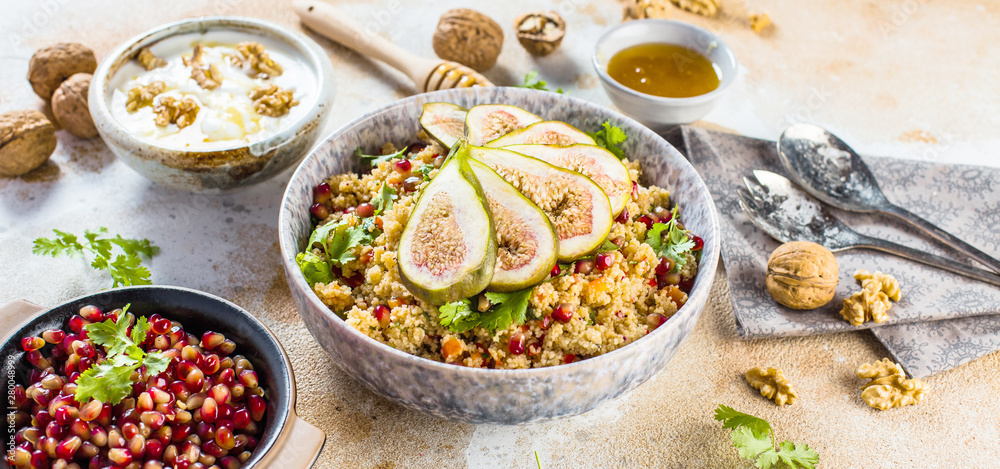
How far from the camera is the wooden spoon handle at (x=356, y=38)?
13.5 feet

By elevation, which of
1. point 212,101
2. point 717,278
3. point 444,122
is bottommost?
point 717,278

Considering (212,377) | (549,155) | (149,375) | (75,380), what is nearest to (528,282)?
(549,155)

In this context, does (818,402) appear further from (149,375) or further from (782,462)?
(149,375)

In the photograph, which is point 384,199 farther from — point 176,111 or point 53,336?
point 176,111

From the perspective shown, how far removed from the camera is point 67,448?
2119 millimetres

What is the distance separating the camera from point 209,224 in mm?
3477

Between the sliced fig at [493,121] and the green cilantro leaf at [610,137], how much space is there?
1.00 feet

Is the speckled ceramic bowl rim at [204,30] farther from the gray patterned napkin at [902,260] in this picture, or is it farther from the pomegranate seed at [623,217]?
the gray patterned napkin at [902,260]

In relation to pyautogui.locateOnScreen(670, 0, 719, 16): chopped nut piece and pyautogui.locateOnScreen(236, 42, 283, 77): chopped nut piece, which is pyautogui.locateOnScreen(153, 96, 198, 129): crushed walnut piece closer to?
pyautogui.locateOnScreen(236, 42, 283, 77): chopped nut piece

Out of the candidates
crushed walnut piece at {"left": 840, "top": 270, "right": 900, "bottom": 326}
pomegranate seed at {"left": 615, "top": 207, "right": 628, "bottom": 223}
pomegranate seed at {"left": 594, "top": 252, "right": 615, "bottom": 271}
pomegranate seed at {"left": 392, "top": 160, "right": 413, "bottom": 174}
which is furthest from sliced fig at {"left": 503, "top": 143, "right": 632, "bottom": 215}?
crushed walnut piece at {"left": 840, "top": 270, "right": 900, "bottom": 326}

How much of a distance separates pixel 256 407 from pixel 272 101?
1.80 m

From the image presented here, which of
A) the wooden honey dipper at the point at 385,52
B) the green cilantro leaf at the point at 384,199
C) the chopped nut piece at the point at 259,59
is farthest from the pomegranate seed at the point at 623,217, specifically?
the chopped nut piece at the point at 259,59

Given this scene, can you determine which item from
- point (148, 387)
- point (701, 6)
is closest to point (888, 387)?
point (148, 387)

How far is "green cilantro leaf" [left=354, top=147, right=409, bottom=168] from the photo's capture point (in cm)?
302
